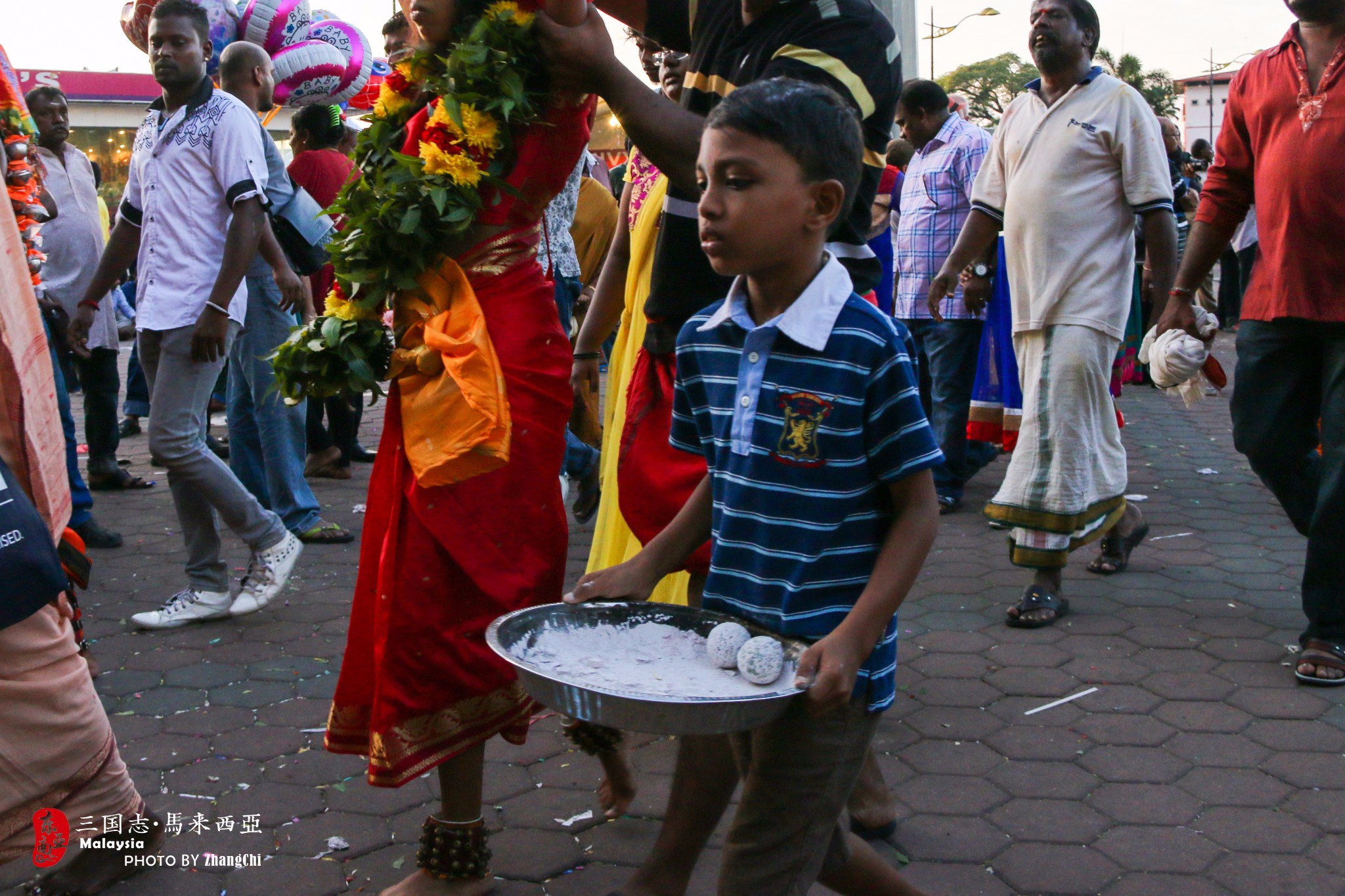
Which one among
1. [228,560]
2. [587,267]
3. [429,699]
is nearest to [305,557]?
[228,560]

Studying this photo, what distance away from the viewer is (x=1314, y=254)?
3799 mm

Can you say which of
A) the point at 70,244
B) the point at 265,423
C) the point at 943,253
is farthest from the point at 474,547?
the point at 70,244

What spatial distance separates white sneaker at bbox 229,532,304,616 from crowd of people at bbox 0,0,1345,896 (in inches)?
0.5

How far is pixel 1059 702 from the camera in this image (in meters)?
3.74

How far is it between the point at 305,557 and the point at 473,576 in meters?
3.35

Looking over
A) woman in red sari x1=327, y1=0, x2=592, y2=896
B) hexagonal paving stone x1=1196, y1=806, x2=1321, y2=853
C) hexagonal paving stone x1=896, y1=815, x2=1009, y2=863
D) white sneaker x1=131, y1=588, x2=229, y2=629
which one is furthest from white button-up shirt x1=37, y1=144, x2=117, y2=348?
hexagonal paving stone x1=1196, y1=806, x2=1321, y2=853

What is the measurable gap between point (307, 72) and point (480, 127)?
7638 millimetres

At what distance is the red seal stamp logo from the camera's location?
8.11ft

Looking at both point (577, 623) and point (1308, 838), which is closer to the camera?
point (577, 623)

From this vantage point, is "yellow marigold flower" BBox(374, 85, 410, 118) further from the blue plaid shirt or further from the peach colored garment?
the blue plaid shirt

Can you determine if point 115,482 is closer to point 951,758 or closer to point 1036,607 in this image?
point 1036,607

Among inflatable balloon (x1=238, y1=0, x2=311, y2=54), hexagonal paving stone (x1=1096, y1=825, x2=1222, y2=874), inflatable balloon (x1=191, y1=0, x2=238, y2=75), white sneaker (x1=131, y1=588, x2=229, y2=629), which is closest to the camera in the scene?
hexagonal paving stone (x1=1096, y1=825, x2=1222, y2=874)

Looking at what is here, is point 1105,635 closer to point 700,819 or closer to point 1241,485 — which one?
point 700,819

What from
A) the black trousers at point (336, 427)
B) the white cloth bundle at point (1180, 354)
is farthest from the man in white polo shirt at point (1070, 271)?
the black trousers at point (336, 427)
